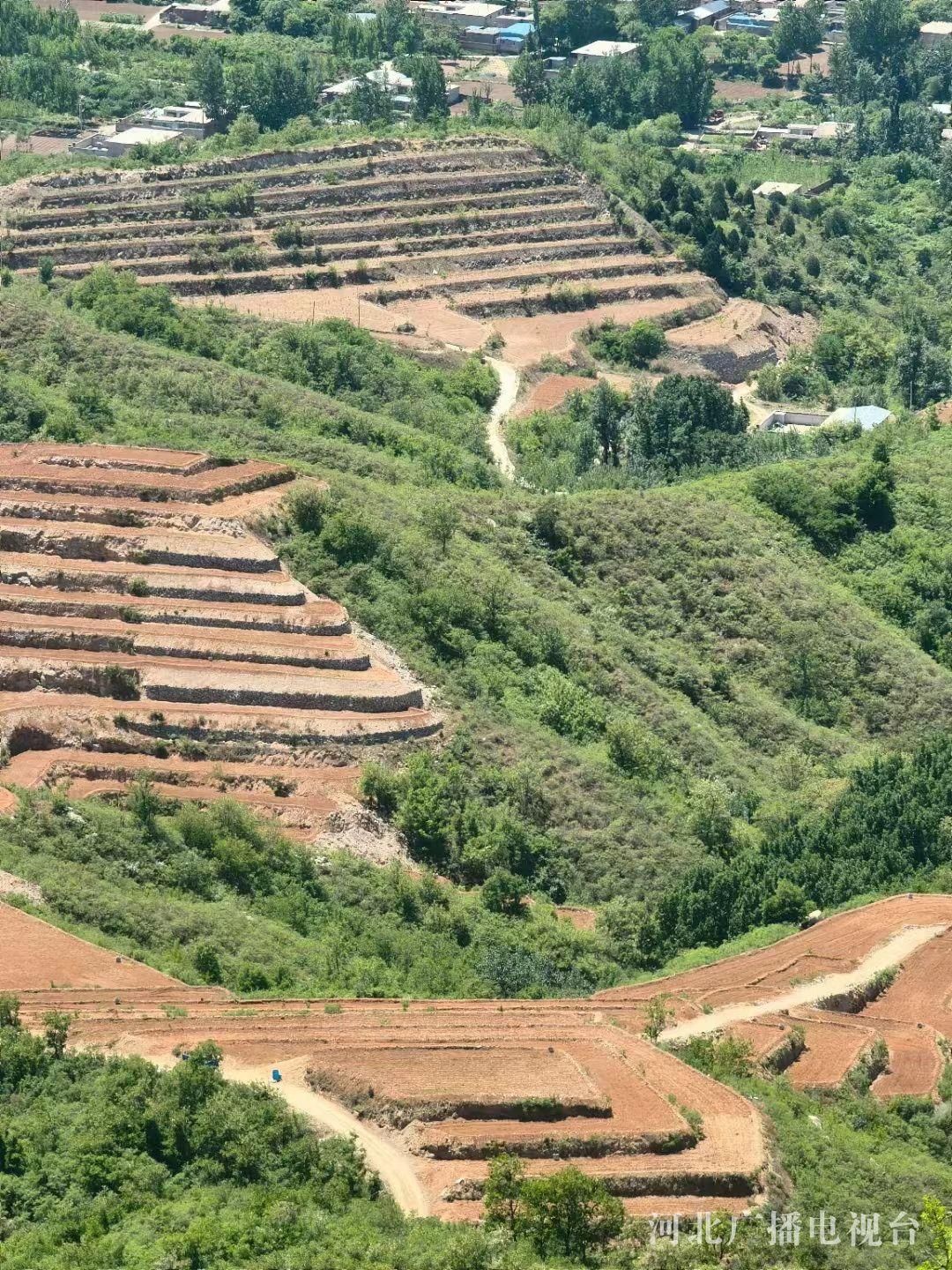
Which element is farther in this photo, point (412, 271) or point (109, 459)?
point (412, 271)

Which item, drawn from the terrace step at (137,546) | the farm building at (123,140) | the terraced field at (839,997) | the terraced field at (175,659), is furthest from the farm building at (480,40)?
the terraced field at (839,997)

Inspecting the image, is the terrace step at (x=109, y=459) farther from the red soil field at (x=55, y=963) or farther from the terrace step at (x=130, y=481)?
the red soil field at (x=55, y=963)

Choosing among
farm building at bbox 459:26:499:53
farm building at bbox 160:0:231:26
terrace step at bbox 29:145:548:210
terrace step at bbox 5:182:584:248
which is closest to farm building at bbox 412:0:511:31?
farm building at bbox 459:26:499:53

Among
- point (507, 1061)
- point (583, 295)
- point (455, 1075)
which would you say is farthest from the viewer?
point (583, 295)

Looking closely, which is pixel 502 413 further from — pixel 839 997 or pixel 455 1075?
pixel 455 1075

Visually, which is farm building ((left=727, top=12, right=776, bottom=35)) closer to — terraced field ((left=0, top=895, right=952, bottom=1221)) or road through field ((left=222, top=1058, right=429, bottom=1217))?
terraced field ((left=0, top=895, right=952, bottom=1221))

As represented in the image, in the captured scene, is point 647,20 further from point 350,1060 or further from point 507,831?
point 350,1060

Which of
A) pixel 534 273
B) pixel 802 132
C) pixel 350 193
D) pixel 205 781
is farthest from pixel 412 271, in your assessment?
pixel 205 781
